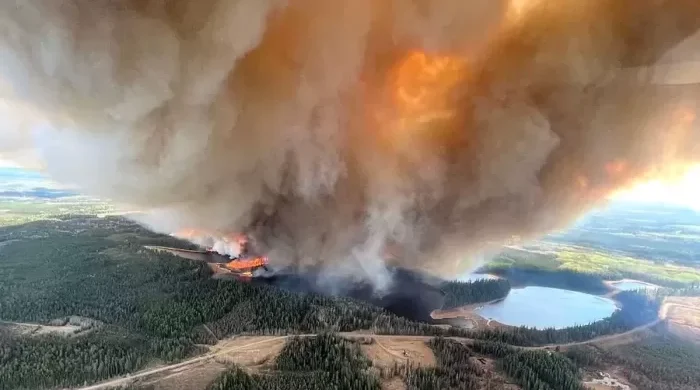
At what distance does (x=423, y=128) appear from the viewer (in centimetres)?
898

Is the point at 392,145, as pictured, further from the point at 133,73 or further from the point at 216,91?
the point at 133,73

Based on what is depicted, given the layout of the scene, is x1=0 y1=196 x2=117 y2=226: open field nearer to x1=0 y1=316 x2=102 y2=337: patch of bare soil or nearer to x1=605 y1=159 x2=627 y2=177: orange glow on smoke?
x1=0 y1=316 x2=102 y2=337: patch of bare soil

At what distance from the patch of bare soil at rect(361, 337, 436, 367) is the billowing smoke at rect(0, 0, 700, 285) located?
2.96m

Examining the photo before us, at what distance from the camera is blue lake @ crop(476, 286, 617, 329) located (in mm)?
8711

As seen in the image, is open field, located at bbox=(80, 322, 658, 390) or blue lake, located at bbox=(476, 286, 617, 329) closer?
open field, located at bbox=(80, 322, 658, 390)

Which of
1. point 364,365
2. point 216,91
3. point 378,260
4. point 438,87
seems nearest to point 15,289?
point 216,91

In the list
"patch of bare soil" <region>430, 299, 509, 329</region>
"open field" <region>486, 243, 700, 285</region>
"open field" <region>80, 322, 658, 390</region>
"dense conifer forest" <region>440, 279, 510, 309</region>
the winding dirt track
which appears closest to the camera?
the winding dirt track

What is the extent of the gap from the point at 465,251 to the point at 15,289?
29.4 feet

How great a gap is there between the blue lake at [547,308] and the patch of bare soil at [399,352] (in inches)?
82.3

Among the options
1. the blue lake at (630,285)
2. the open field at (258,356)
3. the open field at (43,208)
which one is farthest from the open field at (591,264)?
the open field at (43,208)

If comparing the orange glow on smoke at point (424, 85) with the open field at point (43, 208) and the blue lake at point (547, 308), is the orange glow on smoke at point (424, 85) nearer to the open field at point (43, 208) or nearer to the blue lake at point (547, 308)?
the blue lake at point (547, 308)

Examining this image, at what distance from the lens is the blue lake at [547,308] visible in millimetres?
8711

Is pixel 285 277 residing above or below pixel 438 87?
below

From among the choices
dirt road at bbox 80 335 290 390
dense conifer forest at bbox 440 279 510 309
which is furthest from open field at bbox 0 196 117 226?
dense conifer forest at bbox 440 279 510 309
